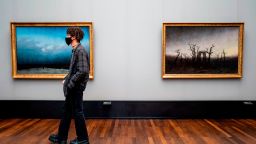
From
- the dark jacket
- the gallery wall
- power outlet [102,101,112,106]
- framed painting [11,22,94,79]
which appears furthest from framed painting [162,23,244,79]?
the dark jacket

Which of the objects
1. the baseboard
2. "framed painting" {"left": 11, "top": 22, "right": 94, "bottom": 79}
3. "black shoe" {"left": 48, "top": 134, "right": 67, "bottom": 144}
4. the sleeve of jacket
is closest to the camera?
the sleeve of jacket

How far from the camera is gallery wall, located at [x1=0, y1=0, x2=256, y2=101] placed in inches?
284

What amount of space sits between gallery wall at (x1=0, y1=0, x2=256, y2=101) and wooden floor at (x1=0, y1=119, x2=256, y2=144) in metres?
0.70

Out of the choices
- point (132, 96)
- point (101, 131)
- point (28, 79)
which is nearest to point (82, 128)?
point (101, 131)

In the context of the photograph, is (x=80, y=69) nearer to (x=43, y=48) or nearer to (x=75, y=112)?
(x=75, y=112)

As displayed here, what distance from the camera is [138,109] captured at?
23.9ft

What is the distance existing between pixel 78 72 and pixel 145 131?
227cm

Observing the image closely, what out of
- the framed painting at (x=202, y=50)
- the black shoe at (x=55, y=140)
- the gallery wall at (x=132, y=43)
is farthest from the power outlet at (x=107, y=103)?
the black shoe at (x=55, y=140)

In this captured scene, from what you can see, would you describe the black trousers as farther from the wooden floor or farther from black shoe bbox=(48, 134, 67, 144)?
the wooden floor

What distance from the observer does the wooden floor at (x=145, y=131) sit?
5422 mm

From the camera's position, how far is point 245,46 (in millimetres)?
7266

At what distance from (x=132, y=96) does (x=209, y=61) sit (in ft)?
7.47

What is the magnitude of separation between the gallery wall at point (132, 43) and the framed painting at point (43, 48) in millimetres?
200

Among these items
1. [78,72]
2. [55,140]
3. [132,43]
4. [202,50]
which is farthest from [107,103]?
[202,50]
